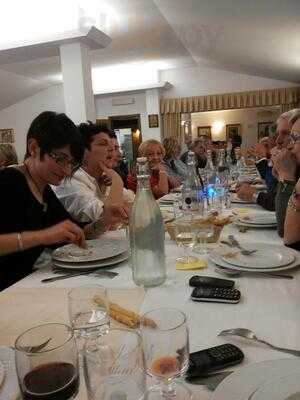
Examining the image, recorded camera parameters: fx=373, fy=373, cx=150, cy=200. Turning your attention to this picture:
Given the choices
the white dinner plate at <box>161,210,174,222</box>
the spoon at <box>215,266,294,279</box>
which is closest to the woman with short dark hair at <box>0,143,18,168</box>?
the white dinner plate at <box>161,210,174,222</box>

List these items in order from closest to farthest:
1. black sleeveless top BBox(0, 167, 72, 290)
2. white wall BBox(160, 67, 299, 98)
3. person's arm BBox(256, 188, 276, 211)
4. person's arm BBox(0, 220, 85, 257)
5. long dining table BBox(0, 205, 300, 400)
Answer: long dining table BBox(0, 205, 300, 400)
person's arm BBox(0, 220, 85, 257)
black sleeveless top BBox(0, 167, 72, 290)
person's arm BBox(256, 188, 276, 211)
white wall BBox(160, 67, 299, 98)

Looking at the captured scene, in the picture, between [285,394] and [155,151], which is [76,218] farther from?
[155,151]

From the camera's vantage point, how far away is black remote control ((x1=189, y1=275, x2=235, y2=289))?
920mm

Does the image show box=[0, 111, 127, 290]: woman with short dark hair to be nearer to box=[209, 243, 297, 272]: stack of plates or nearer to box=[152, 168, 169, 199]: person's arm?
box=[209, 243, 297, 272]: stack of plates

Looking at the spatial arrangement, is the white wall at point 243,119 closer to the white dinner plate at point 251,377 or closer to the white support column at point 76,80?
the white support column at point 76,80

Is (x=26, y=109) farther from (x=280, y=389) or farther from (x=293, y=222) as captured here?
(x=280, y=389)

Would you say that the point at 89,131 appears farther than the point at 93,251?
Yes

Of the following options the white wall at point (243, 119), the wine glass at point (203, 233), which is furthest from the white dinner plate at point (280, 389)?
the white wall at point (243, 119)

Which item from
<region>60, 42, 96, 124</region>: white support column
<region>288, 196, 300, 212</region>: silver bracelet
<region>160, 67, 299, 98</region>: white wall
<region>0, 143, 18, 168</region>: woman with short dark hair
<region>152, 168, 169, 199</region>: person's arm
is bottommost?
<region>152, 168, 169, 199</region>: person's arm

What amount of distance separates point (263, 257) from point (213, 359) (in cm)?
56

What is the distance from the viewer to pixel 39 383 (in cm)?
49

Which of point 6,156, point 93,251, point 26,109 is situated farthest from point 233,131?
point 93,251

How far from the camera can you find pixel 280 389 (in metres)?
0.52

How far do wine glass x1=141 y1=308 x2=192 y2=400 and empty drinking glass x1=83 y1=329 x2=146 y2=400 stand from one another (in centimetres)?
5
